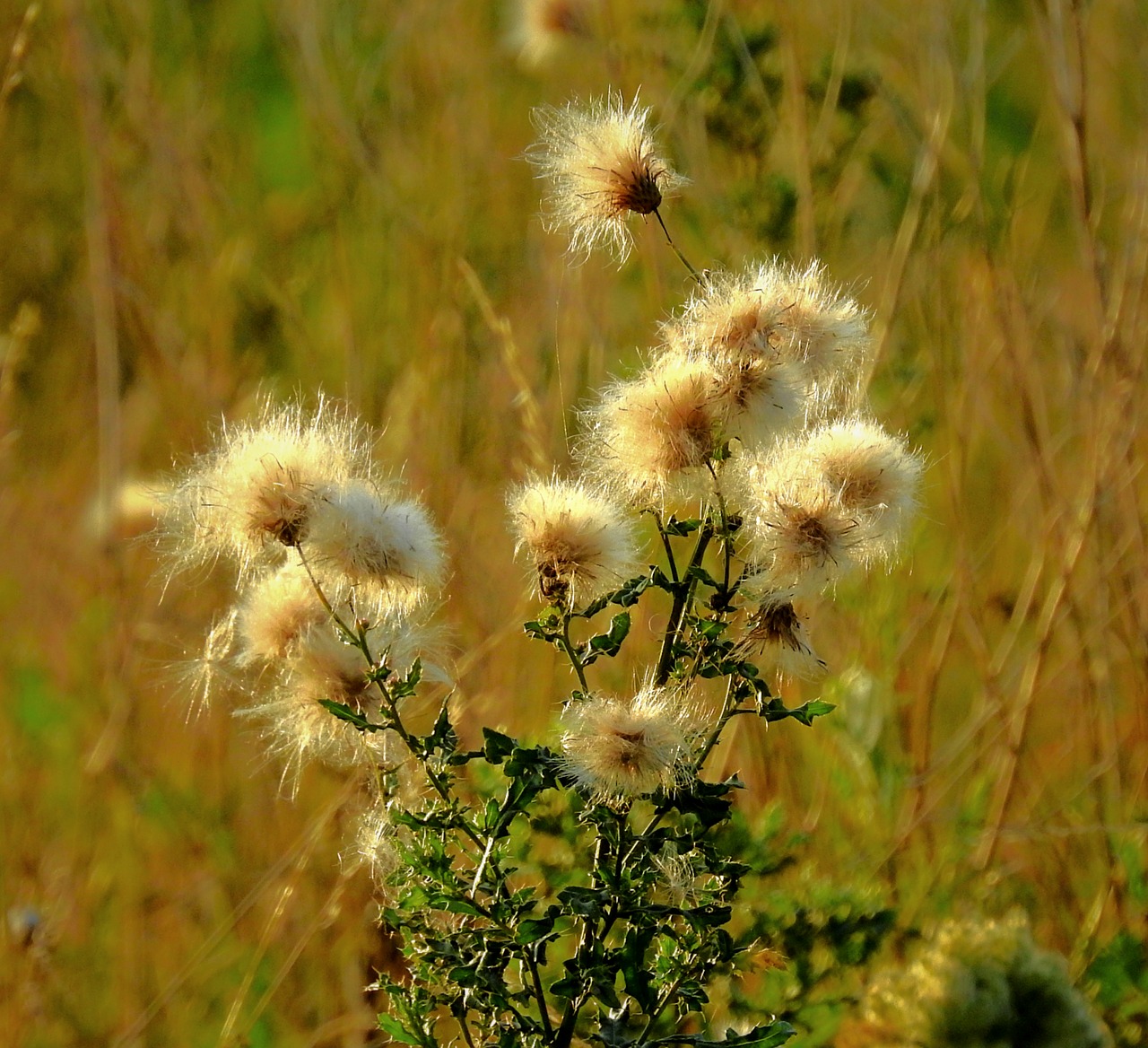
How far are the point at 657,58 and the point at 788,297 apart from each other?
2.96 feet

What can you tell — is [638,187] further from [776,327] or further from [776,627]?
[776,627]

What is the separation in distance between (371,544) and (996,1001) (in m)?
0.54

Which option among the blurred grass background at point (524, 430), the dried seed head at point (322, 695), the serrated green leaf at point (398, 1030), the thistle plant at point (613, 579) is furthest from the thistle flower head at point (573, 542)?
the blurred grass background at point (524, 430)

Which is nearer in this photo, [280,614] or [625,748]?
[625,748]

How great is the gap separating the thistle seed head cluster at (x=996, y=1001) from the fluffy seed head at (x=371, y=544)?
48cm

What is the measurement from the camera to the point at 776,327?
0.63 metres

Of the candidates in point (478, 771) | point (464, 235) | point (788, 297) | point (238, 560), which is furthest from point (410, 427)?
point (788, 297)

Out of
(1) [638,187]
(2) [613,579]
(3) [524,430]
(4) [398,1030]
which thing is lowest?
(4) [398,1030]

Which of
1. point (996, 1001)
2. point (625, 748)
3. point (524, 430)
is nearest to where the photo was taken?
point (625, 748)

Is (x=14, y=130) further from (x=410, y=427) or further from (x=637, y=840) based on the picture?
(x=637, y=840)

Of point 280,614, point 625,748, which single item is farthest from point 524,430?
point 625,748

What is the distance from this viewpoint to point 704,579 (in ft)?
2.09

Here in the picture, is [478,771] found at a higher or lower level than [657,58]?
lower

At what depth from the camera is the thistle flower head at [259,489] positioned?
658 mm
